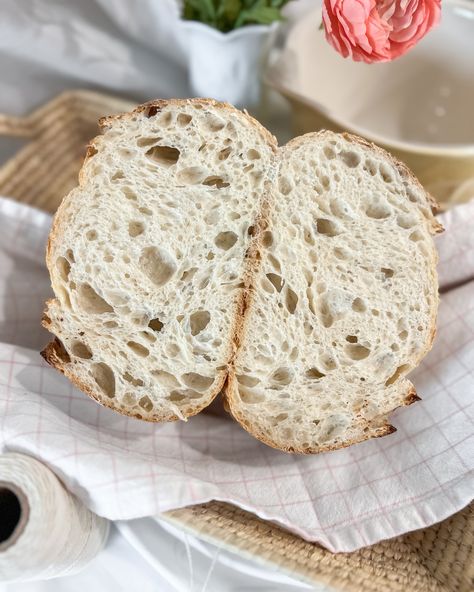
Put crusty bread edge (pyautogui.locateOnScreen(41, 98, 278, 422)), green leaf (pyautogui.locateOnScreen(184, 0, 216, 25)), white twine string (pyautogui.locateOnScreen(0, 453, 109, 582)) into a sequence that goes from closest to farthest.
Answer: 1. white twine string (pyautogui.locateOnScreen(0, 453, 109, 582))
2. crusty bread edge (pyautogui.locateOnScreen(41, 98, 278, 422))
3. green leaf (pyautogui.locateOnScreen(184, 0, 216, 25))

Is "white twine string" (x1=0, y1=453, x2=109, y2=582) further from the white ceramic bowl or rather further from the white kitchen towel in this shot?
the white ceramic bowl

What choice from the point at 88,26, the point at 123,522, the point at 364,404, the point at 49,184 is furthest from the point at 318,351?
the point at 88,26

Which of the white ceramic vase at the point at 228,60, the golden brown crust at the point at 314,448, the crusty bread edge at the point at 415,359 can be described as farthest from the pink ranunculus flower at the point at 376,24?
the golden brown crust at the point at 314,448

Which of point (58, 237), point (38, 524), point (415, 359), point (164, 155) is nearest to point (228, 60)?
point (164, 155)

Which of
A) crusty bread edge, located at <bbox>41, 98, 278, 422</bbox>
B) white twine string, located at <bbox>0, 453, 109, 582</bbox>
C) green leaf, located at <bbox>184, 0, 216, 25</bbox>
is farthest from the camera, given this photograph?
green leaf, located at <bbox>184, 0, 216, 25</bbox>

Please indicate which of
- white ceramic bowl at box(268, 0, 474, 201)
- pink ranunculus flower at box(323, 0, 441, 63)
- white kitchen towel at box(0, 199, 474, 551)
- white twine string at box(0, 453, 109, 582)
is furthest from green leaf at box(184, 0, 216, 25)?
white twine string at box(0, 453, 109, 582)

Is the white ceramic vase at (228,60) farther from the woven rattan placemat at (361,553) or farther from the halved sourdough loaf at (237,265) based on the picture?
the woven rattan placemat at (361,553)

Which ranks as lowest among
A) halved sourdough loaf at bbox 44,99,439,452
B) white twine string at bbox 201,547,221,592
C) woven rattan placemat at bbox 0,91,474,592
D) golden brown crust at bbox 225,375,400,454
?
white twine string at bbox 201,547,221,592
